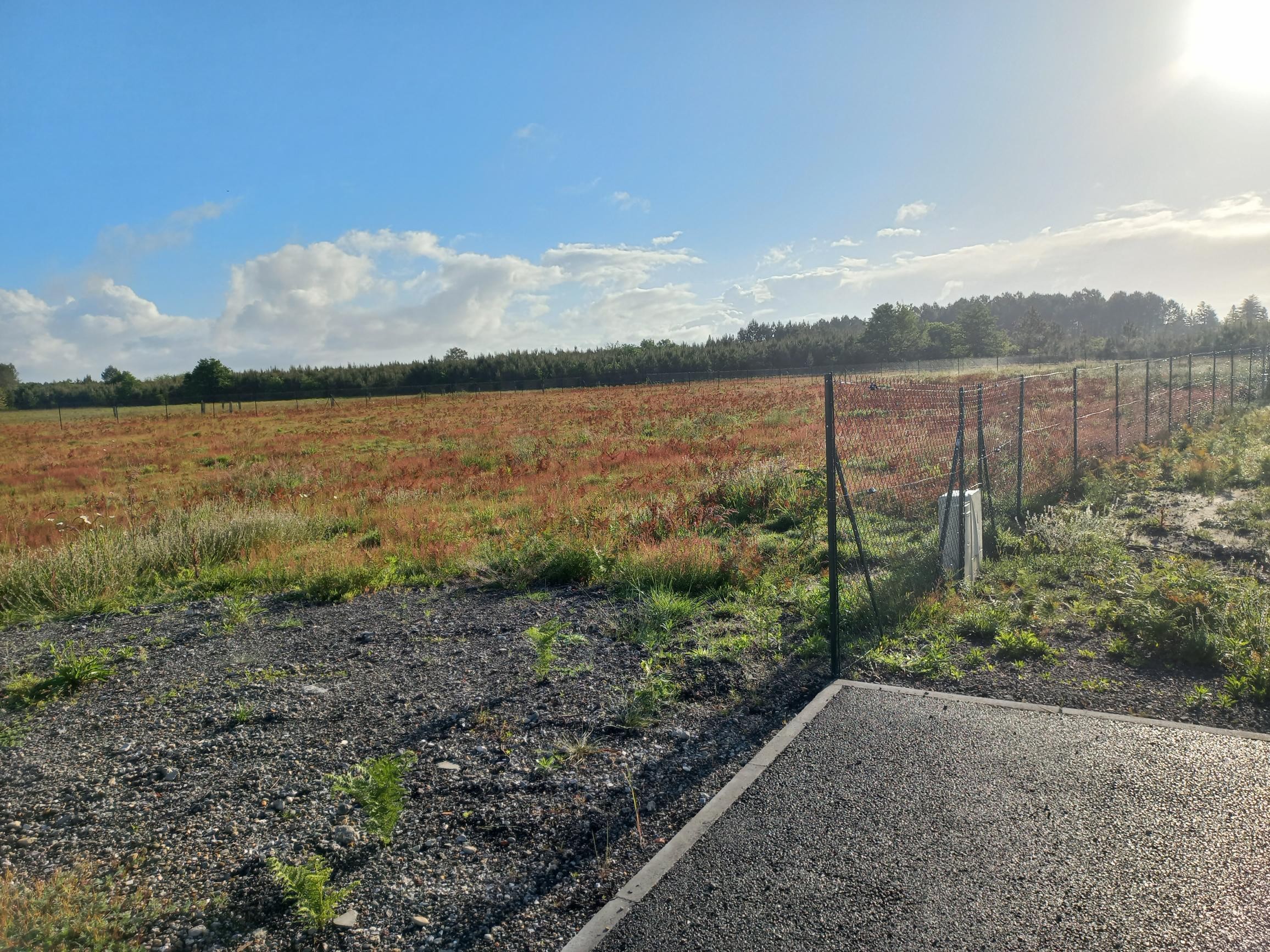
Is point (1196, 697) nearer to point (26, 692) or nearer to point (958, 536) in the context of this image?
point (958, 536)

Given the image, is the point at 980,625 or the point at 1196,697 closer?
the point at 1196,697

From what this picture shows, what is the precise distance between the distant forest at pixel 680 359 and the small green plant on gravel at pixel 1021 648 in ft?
209

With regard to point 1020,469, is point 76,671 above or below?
below

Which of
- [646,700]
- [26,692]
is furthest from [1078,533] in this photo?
[26,692]

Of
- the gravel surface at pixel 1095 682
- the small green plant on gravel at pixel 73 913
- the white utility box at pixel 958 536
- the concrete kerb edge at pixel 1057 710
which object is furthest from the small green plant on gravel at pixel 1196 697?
the small green plant on gravel at pixel 73 913

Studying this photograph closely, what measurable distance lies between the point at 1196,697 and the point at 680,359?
8645 cm

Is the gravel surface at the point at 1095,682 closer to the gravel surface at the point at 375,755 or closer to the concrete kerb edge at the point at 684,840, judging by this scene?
the gravel surface at the point at 375,755

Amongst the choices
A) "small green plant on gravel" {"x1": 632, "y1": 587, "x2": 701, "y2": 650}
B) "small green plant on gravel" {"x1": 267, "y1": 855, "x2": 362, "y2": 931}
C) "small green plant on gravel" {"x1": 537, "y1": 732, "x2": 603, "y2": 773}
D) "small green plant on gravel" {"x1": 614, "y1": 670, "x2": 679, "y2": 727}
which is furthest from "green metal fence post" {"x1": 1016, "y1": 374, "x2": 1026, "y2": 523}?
"small green plant on gravel" {"x1": 267, "y1": 855, "x2": 362, "y2": 931}

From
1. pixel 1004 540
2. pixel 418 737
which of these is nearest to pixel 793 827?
pixel 418 737

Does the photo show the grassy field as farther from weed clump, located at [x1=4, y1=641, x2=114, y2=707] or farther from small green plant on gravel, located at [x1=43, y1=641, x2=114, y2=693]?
weed clump, located at [x1=4, y1=641, x2=114, y2=707]

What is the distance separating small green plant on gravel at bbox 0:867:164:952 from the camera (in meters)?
2.78

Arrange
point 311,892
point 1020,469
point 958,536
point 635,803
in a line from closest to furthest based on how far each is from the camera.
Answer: point 311,892 → point 635,803 → point 958,536 → point 1020,469

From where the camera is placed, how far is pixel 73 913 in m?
A: 2.90

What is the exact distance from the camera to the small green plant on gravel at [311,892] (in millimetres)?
2883
